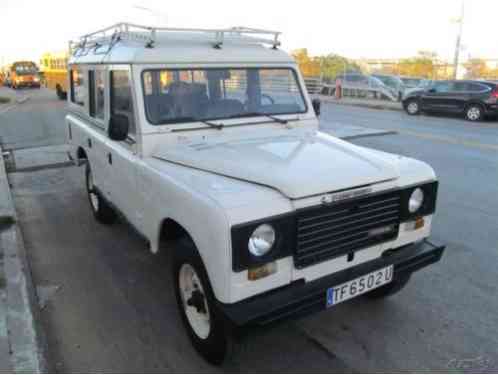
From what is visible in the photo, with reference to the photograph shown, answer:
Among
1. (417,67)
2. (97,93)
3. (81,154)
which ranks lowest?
(81,154)

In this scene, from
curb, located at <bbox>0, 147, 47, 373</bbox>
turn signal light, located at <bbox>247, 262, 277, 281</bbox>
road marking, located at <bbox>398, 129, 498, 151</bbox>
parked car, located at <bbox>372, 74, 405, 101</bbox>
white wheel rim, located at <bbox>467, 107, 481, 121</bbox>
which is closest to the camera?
turn signal light, located at <bbox>247, 262, 277, 281</bbox>

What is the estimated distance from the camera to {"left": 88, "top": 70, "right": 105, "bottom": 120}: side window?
Result: 4.63 metres

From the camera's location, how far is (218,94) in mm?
4027

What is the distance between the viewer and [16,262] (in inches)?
175

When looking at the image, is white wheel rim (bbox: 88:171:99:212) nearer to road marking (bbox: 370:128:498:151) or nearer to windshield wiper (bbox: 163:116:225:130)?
windshield wiper (bbox: 163:116:225:130)

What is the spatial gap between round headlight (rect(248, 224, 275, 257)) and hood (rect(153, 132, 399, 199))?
26cm

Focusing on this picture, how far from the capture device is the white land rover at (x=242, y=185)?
2.64 meters

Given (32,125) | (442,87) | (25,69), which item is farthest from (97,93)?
(25,69)

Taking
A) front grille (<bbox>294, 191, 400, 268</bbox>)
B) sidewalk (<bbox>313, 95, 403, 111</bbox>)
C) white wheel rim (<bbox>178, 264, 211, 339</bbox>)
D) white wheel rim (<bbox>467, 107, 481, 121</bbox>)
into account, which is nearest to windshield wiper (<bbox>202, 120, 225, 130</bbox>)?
white wheel rim (<bbox>178, 264, 211, 339</bbox>)

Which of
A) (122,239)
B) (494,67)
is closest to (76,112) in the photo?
(122,239)

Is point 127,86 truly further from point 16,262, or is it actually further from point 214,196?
point 16,262

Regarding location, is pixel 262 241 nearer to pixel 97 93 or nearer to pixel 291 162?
pixel 291 162

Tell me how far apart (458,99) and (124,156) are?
1661 centimetres

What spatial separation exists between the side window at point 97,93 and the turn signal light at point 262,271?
9.33 ft
